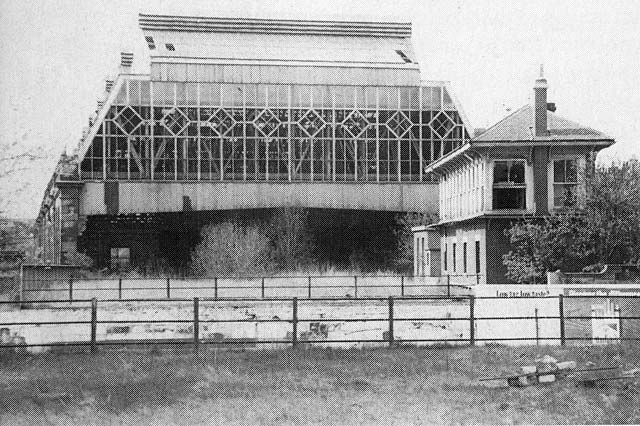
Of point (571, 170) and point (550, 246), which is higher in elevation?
point (571, 170)

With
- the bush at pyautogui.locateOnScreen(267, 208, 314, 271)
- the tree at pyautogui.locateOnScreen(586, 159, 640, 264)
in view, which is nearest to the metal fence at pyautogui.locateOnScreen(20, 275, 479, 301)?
the tree at pyautogui.locateOnScreen(586, 159, 640, 264)

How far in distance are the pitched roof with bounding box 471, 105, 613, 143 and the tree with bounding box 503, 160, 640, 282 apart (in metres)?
1.68

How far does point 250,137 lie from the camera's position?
55.0 m

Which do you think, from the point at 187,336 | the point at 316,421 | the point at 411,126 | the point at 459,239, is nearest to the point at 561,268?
the point at 459,239

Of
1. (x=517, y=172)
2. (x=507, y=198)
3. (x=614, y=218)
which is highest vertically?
(x=517, y=172)

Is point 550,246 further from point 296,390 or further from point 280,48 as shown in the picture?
point 280,48

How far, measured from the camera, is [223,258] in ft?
155

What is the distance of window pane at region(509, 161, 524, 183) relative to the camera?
34.2 meters

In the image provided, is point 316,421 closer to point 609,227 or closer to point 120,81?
point 609,227

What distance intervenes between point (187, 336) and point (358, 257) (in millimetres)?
31162

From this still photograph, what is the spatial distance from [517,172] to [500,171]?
655 mm

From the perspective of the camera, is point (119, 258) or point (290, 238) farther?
point (119, 258)

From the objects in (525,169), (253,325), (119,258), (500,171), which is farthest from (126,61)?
(253,325)

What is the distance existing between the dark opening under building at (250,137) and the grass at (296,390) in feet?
115
